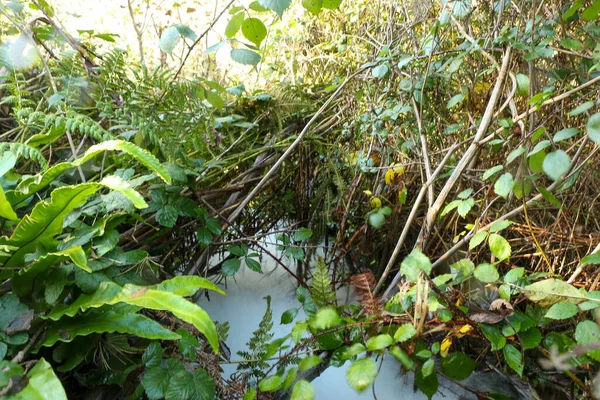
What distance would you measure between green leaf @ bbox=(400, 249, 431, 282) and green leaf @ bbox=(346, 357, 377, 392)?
162 mm

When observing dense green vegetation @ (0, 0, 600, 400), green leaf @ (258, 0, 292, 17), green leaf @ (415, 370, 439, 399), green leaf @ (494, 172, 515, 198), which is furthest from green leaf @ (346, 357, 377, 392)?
green leaf @ (258, 0, 292, 17)

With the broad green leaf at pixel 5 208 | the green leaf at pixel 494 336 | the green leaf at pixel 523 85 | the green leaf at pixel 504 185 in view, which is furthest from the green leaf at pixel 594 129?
the broad green leaf at pixel 5 208

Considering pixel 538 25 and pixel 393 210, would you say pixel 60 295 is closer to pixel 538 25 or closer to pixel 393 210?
pixel 393 210

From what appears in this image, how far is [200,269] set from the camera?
48.3 inches

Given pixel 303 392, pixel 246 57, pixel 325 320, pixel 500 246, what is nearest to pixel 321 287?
pixel 325 320

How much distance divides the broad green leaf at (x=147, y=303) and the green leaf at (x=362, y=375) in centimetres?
22

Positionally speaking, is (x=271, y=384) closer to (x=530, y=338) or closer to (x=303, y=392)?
(x=303, y=392)

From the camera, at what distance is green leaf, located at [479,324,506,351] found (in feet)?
2.57

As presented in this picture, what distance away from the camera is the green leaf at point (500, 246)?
0.81m

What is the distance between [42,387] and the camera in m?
0.65

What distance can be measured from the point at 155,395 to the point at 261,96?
90cm

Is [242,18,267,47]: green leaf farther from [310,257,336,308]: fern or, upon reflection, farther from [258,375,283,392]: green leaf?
[258,375,283,392]: green leaf

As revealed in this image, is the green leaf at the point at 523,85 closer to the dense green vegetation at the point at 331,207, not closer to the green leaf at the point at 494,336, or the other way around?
the dense green vegetation at the point at 331,207

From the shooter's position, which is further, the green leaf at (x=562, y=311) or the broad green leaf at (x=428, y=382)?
the broad green leaf at (x=428, y=382)
